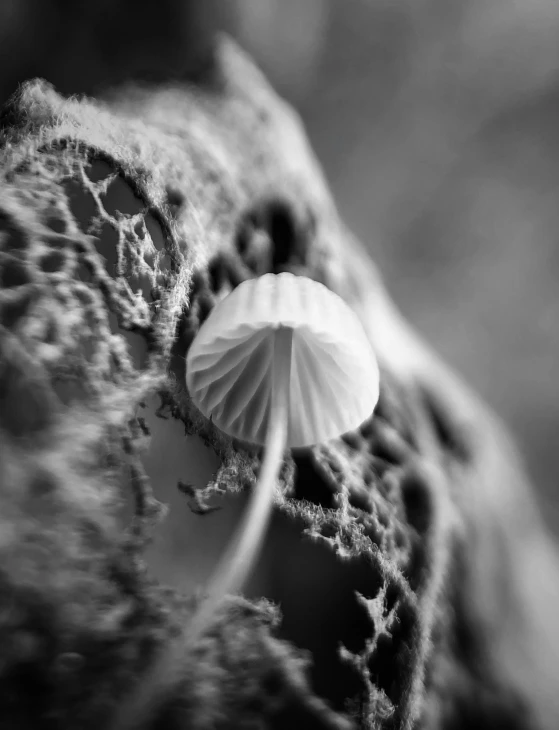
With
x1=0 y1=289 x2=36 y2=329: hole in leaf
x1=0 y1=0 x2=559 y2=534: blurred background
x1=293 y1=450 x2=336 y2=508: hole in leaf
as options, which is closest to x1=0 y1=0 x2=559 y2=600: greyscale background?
x1=0 y1=0 x2=559 y2=534: blurred background

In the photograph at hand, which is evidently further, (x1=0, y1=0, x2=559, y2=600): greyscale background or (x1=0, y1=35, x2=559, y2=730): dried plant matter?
(x1=0, y1=0, x2=559, y2=600): greyscale background

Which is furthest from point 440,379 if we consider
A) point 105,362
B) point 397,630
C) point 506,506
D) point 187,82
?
point 187,82

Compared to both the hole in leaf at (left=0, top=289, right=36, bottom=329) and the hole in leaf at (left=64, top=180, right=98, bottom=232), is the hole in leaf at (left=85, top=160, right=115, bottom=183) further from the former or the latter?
the hole in leaf at (left=0, top=289, right=36, bottom=329)

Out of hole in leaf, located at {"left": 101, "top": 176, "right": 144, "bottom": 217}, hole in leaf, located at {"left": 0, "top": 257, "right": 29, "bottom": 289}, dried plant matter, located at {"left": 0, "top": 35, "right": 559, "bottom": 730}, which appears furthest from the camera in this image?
hole in leaf, located at {"left": 101, "top": 176, "right": 144, "bottom": 217}

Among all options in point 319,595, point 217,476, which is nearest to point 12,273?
point 217,476

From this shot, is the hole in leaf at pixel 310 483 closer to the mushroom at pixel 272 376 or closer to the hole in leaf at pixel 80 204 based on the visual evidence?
the mushroom at pixel 272 376

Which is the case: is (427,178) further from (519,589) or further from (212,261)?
(519,589)
